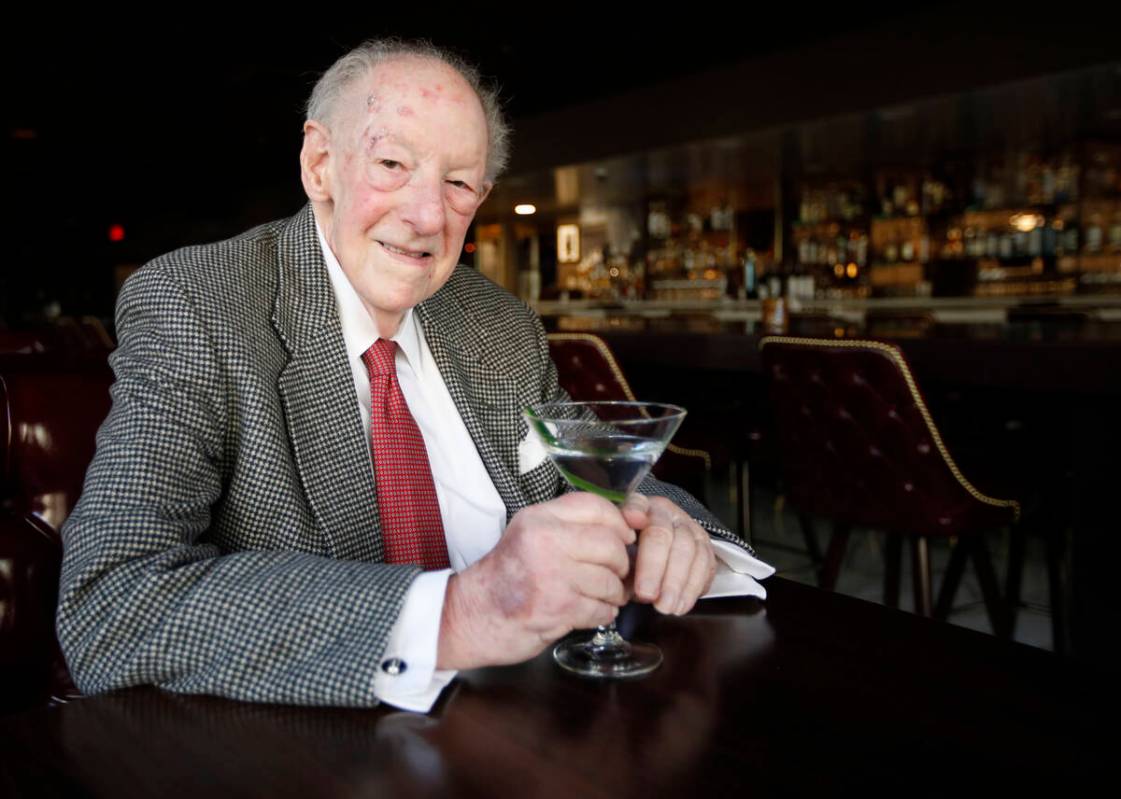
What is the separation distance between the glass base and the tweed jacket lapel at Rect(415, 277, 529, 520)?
446mm

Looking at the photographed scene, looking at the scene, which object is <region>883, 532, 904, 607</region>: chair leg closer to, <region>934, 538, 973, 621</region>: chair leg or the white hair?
<region>934, 538, 973, 621</region>: chair leg

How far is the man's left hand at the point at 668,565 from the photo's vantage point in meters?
0.98

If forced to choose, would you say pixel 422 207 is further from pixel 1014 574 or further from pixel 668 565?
pixel 1014 574

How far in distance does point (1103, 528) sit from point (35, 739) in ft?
7.96

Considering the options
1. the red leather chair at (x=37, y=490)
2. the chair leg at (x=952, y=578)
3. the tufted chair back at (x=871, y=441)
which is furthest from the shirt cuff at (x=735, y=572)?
the chair leg at (x=952, y=578)

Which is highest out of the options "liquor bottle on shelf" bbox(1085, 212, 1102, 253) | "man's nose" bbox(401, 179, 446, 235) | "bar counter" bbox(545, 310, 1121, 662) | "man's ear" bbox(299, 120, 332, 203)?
"liquor bottle on shelf" bbox(1085, 212, 1102, 253)

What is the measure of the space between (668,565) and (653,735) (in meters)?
0.27

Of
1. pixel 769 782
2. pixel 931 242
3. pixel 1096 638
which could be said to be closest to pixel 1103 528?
pixel 1096 638

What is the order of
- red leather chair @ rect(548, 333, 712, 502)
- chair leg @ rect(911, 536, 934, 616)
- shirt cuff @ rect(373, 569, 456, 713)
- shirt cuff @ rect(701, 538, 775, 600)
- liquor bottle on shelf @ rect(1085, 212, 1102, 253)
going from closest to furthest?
1. shirt cuff @ rect(373, 569, 456, 713)
2. shirt cuff @ rect(701, 538, 775, 600)
3. chair leg @ rect(911, 536, 934, 616)
4. red leather chair @ rect(548, 333, 712, 502)
5. liquor bottle on shelf @ rect(1085, 212, 1102, 253)

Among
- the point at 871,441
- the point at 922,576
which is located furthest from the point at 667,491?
the point at 922,576

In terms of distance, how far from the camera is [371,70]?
3.97 feet

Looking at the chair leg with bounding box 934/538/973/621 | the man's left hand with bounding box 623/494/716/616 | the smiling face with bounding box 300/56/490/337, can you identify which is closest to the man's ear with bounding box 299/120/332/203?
the smiling face with bounding box 300/56/490/337

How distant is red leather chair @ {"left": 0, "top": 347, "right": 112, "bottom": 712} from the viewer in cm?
114

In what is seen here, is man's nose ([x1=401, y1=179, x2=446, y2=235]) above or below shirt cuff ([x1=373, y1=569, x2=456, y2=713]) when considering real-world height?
above
